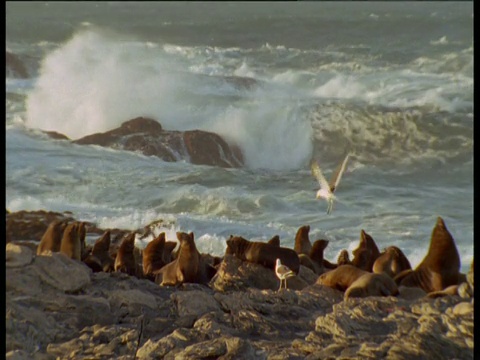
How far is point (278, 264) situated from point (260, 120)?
803cm

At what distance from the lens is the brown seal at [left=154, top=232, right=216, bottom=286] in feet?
21.7

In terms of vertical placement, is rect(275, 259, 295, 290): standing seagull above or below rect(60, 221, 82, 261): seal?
below

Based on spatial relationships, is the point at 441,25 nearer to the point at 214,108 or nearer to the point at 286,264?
the point at 214,108

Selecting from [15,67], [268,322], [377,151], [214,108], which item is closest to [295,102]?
[214,108]

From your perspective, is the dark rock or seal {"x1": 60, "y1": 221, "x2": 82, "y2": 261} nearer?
seal {"x1": 60, "y1": 221, "x2": 82, "y2": 261}

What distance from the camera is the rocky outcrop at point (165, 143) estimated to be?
1134 cm

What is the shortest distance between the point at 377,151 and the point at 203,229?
4.06m

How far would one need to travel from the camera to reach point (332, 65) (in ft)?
53.2

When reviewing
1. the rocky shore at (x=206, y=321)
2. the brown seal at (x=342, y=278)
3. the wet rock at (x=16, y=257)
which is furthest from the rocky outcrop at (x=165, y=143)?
the wet rock at (x=16, y=257)

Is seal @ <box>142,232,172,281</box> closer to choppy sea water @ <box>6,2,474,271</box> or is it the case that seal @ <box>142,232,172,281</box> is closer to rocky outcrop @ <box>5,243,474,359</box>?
rocky outcrop @ <box>5,243,474,359</box>

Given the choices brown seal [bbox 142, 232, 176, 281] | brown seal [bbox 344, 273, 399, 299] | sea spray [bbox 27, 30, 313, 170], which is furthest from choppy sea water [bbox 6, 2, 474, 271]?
brown seal [bbox 344, 273, 399, 299]

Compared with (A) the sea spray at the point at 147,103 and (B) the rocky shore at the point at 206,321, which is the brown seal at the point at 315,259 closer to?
(B) the rocky shore at the point at 206,321

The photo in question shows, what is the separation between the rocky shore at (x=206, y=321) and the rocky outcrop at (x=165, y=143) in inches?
211

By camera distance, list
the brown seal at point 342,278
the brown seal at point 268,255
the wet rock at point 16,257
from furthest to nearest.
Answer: the brown seal at point 268,255 → the brown seal at point 342,278 → the wet rock at point 16,257
